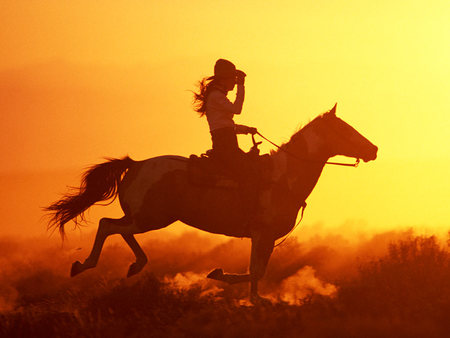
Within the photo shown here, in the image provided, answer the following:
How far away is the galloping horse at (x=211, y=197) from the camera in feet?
53.3

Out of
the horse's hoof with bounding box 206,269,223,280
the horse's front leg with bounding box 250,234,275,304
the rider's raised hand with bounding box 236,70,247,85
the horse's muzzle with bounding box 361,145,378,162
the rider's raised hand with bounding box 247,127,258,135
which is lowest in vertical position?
the horse's hoof with bounding box 206,269,223,280

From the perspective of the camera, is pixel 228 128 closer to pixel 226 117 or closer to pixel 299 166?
pixel 226 117

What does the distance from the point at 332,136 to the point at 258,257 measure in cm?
243

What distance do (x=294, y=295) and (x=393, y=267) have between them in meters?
1.75

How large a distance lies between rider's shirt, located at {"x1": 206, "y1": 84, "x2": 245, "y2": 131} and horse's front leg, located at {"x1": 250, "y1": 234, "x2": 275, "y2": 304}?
6.44ft

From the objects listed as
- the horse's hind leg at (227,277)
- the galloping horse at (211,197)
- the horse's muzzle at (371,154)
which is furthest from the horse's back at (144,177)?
the horse's muzzle at (371,154)

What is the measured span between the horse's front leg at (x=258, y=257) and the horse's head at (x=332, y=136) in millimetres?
1813

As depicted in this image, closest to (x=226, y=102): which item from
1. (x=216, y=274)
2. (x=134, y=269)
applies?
(x=216, y=274)

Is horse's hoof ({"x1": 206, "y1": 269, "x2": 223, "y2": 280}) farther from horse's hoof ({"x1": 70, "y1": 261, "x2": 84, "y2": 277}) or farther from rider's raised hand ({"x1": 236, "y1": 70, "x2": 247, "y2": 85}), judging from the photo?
rider's raised hand ({"x1": 236, "y1": 70, "x2": 247, "y2": 85})

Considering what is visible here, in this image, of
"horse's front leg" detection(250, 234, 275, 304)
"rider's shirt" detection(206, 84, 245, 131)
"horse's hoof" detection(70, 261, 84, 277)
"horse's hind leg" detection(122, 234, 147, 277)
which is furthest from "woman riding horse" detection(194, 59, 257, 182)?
"horse's hoof" detection(70, 261, 84, 277)

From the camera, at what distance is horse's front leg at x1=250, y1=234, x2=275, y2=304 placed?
53.2 feet

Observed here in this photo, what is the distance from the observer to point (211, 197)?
16266mm

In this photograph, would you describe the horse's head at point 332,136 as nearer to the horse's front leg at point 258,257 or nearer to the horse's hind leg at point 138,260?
the horse's front leg at point 258,257

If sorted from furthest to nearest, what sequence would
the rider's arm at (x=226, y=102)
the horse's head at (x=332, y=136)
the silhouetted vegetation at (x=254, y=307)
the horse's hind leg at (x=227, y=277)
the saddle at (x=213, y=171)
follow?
the horse's head at (x=332, y=136) < the horse's hind leg at (x=227, y=277) < the saddle at (x=213, y=171) < the rider's arm at (x=226, y=102) < the silhouetted vegetation at (x=254, y=307)
